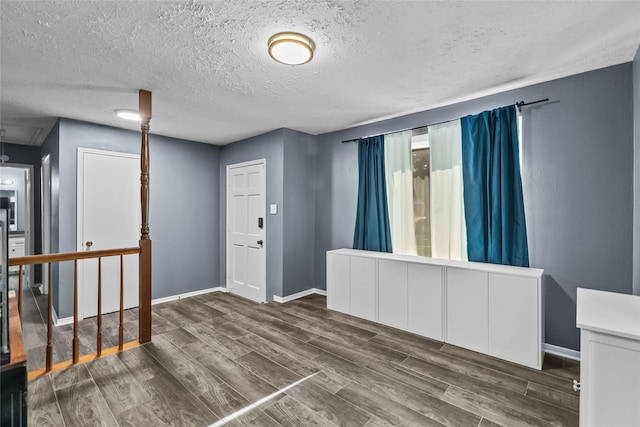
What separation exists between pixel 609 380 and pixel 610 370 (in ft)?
0.16

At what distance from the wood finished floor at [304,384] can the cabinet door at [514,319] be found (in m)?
0.11

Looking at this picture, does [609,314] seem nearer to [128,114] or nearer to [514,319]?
[514,319]

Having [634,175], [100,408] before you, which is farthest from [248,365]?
[634,175]

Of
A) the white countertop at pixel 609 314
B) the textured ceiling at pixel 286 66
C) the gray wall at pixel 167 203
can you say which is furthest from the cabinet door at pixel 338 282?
the white countertop at pixel 609 314

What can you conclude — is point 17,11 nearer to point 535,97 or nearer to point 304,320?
point 304,320

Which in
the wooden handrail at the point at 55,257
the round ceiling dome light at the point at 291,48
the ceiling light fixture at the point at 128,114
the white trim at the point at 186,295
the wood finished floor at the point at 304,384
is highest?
the ceiling light fixture at the point at 128,114

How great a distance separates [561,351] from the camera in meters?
2.66

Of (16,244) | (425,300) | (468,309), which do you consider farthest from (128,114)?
(16,244)

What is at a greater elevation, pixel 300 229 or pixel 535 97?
pixel 535 97

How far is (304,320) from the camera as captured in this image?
142 inches

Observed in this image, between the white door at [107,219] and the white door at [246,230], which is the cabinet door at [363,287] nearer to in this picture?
the white door at [246,230]

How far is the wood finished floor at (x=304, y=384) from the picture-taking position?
75.5 inches

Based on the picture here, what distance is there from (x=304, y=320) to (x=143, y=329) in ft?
5.41

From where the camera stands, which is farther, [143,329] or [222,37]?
[143,329]
